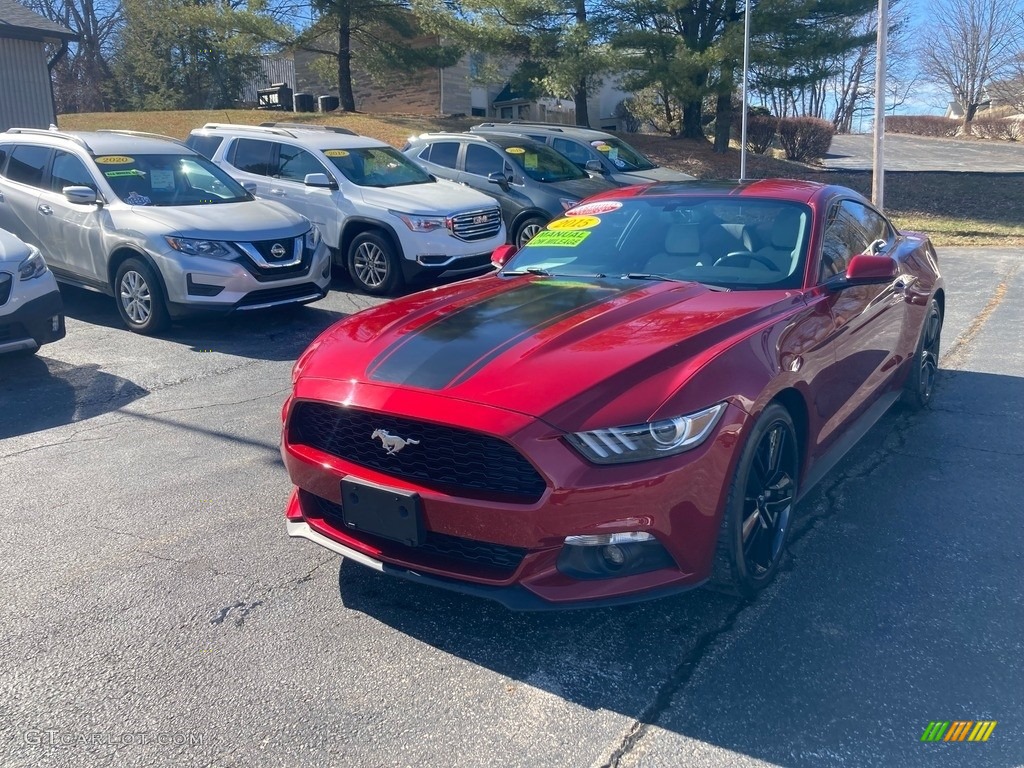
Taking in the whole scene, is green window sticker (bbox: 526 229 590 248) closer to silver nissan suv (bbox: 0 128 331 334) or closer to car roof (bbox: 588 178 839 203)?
car roof (bbox: 588 178 839 203)

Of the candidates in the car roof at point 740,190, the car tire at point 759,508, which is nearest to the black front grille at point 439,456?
the car tire at point 759,508

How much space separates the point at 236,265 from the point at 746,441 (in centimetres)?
616

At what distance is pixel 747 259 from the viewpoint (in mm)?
4707

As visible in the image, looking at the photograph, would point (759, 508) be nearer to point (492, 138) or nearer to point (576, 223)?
point (576, 223)

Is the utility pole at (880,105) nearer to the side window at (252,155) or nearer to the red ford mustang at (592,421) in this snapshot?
the side window at (252,155)

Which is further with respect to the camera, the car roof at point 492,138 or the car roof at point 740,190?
the car roof at point 492,138

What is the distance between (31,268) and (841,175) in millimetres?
21238

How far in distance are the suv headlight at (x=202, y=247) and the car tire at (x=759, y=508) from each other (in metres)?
6.03

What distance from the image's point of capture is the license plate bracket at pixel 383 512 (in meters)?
3.30

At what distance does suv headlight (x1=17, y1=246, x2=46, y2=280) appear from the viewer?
7.16m

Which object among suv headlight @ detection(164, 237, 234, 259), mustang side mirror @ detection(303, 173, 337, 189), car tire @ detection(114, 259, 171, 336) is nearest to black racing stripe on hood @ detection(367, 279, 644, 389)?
suv headlight @ detection(164, 237, 234, 259)

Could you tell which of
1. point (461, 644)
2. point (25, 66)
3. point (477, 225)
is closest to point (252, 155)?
point (477, 225)

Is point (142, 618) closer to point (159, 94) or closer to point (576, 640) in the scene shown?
point (576, 640)

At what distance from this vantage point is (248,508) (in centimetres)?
473
